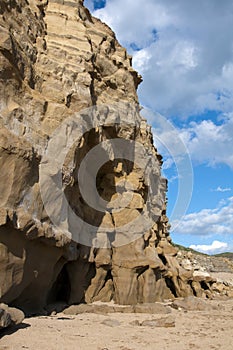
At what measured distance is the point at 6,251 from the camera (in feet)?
27.6

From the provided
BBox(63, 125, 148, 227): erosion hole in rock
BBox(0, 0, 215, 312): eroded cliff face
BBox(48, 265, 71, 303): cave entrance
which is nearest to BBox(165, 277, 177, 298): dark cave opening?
BBox(0, 0, 215, 312): eroded cliff face

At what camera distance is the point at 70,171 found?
11133 mm

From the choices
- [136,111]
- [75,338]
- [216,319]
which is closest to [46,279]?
[75,338]

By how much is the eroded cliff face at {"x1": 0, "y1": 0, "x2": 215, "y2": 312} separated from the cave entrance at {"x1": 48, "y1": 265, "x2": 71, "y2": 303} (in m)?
0.04

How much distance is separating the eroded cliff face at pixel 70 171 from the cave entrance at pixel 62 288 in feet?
0.13

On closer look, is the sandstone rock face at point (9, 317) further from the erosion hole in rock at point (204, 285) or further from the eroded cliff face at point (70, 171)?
the erosion hole in rock at point (204, 285)

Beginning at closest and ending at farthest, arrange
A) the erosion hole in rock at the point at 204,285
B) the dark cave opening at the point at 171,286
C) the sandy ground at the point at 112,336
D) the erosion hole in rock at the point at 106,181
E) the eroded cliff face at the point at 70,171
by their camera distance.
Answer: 1. the sandy ground at the point at 112,336
2. the eroded cliff face at the point at 70,171
3. the erosion hole in rock at the point at 106,181
4. the dark cave opening at the point at 171,286
5. the erosion hole in rock at the point at 204,285

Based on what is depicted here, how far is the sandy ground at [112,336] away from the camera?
20.7ft

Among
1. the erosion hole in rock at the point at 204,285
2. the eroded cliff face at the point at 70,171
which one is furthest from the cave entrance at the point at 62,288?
the erosion hole in rock at the point at 204,285

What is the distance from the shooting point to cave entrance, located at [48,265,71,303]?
1308cm

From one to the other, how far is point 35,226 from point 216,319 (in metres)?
6.31

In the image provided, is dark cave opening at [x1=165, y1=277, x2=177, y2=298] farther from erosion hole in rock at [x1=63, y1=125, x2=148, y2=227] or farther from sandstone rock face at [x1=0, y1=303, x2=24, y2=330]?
sandstone rock face at [x1=0, y1=303, x2=24, y2=330]

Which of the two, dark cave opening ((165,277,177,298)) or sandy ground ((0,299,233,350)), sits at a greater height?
dark cave opening ((165,277,177,298))

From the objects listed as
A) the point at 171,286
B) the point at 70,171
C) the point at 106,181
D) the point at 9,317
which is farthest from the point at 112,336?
the point at 171,286
